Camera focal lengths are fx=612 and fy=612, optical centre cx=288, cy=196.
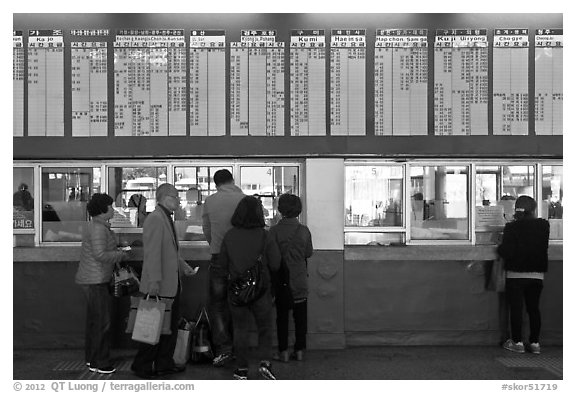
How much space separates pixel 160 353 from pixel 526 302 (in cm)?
381

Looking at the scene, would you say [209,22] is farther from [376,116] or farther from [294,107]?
[376,116]

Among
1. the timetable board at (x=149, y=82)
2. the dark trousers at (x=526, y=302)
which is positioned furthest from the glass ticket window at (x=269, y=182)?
the dark trousers at (x=526, y=302)

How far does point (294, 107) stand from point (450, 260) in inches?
93.1

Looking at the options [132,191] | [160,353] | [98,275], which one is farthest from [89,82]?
[160,353]

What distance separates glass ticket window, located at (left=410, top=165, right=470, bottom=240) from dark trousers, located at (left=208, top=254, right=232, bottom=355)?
226 centimetres

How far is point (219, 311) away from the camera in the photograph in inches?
235

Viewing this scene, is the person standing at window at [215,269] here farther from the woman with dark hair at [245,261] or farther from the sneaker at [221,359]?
the woman with dark hair at [245,261]

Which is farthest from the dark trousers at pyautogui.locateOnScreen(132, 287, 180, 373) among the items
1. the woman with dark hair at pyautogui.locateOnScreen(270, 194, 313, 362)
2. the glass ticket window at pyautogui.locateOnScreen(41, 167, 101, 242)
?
the glass ticket window at pyautogui.locateOnScreen(41, 167, 101, 242)

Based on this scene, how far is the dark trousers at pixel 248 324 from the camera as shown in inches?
214

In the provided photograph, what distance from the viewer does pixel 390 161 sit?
6754 millimetres

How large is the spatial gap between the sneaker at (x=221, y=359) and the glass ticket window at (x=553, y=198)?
384 cm

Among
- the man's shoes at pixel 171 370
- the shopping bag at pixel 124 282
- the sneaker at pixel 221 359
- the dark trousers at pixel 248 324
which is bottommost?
the man's shoes at pixel 171 370

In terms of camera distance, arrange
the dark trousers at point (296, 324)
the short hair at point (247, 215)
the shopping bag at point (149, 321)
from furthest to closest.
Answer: the dark trousers at point (296, 324), the short hair at point (247, 215), the shopping bag at point (149, 321)

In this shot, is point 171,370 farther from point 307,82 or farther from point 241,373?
point 307,82
